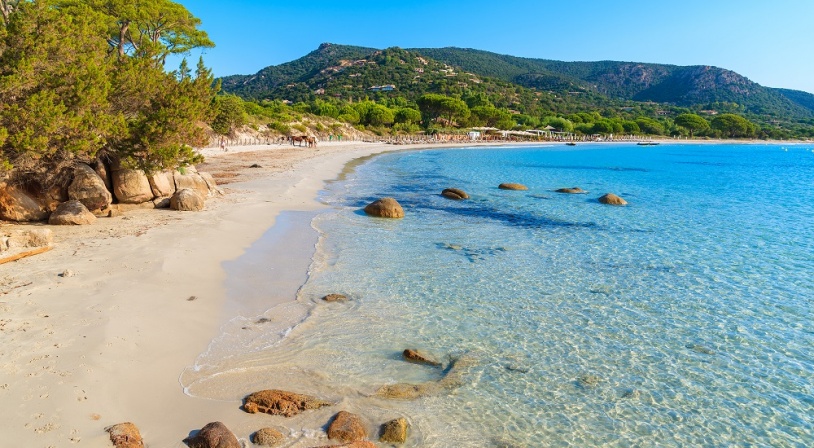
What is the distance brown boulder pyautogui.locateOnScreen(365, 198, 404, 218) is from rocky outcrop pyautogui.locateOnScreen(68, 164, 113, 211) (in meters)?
8.51

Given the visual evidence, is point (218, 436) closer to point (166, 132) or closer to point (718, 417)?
point (718, 417)

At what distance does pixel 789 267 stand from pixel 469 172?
86.9ft

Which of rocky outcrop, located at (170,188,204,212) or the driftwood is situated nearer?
the driftwood

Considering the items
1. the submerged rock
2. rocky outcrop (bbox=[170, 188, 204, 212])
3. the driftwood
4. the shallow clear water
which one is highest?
rocky outcrop (bbox=[170, 188, 204, 212])

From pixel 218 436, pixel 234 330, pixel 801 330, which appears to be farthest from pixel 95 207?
pixel 801 330

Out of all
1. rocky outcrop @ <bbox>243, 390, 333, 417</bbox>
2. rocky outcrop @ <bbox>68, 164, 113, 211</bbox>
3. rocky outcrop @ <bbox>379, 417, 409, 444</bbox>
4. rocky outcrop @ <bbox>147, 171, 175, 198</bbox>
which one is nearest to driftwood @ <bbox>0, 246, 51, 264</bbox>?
rocky outcrop @ <bbox>68, 164, 113, 211</bbox>

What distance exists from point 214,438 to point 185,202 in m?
12.7

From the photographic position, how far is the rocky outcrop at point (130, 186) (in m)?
15.5

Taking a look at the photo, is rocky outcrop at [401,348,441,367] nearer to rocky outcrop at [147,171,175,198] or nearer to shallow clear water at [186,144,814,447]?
shallow clear water at [186,144,814,447]

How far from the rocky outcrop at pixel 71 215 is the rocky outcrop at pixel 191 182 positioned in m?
4.16

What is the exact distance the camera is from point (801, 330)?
28.2 feet

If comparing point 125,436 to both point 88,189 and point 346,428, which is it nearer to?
point 346,428

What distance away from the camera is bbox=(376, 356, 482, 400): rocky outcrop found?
6094mm

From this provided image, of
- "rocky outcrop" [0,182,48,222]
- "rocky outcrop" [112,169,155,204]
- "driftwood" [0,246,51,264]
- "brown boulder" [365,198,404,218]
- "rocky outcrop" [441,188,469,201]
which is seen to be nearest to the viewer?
"driftwood" [0,246,51,264]
